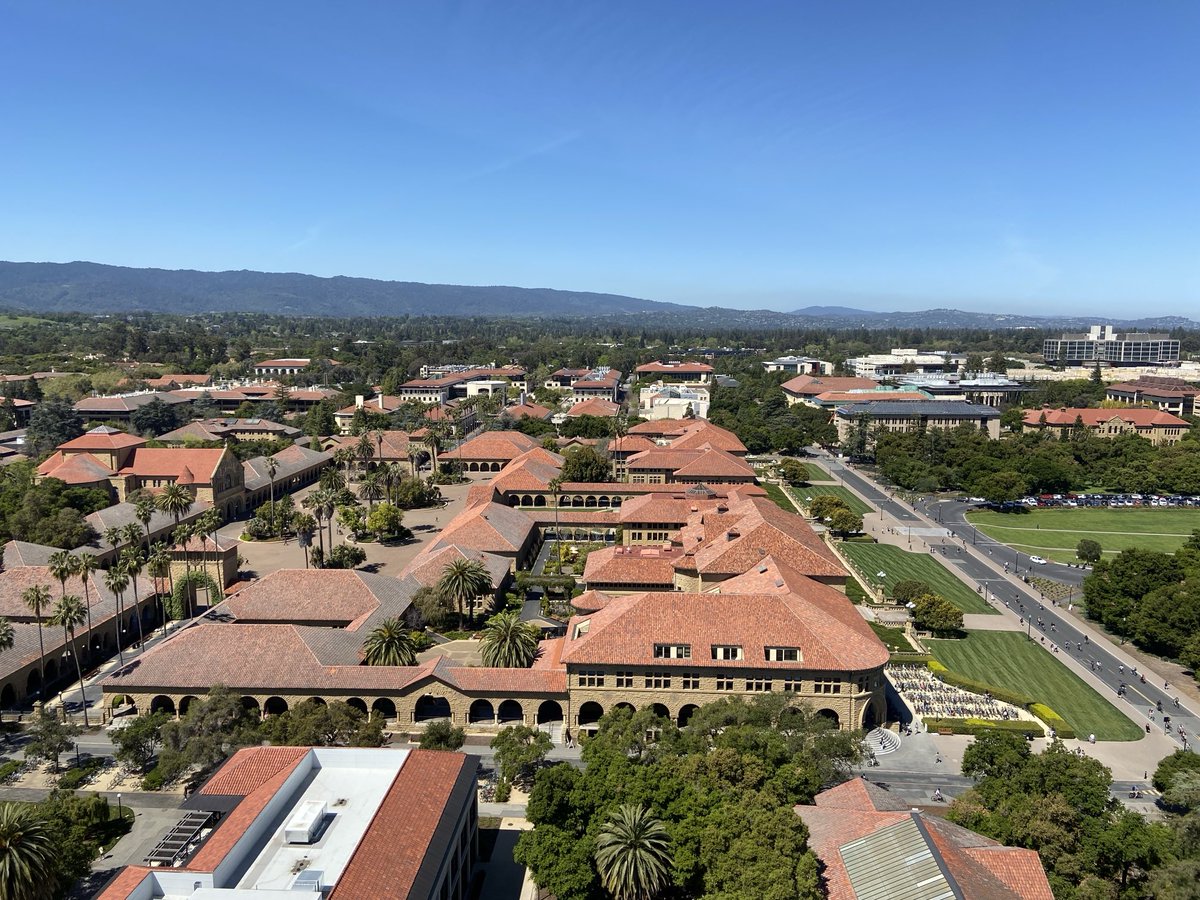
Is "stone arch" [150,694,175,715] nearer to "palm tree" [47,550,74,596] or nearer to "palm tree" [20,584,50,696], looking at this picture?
"palm tree" [20,584,50,696]

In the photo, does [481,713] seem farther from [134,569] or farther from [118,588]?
[134,569]

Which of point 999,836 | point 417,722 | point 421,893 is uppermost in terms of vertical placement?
point 421,893

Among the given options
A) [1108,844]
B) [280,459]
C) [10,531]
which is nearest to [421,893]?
[1108,844]

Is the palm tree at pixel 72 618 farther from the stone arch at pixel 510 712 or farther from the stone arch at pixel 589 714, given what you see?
the stone arch at pixel 589 714

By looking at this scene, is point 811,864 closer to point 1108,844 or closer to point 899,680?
point 1108,844

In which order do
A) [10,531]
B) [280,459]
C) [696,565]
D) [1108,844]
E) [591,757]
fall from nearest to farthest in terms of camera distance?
[1108,844], [591,757], [696,565], [10,531], [280,459]

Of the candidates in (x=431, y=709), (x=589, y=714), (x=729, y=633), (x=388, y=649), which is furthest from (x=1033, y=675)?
(x=388, y=649)

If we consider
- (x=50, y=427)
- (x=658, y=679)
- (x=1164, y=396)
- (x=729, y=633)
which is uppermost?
(x=1164, y=396)
